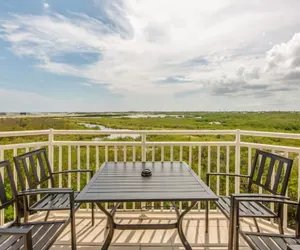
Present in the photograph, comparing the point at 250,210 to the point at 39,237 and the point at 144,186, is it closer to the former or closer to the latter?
the point at 144,186

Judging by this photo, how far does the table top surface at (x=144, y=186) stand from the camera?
1.87 meters

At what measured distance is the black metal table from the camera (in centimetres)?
186

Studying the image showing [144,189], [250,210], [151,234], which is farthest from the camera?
[151,234]

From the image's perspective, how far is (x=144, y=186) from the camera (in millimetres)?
2146

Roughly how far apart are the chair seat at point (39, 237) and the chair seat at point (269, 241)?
1.53 meters

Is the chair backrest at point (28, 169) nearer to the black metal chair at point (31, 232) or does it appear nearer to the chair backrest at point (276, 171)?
the black metal chair at point (31, 232)

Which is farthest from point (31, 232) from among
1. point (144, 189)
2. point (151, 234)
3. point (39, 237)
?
point (151, 234)

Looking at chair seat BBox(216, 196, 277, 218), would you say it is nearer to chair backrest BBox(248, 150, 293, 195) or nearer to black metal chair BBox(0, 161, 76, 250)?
chair backrest BBox(248, 150, 293, 195)

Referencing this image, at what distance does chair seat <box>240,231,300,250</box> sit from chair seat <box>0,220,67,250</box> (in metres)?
1.53

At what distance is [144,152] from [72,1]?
4.03 meters

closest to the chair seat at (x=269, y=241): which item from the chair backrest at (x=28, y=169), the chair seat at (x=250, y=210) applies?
the chair seat at (x=250, y=210)

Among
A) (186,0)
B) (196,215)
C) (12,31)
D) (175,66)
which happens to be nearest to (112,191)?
(196,215)

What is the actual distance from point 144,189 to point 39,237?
896 mm

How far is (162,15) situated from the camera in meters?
4.71
